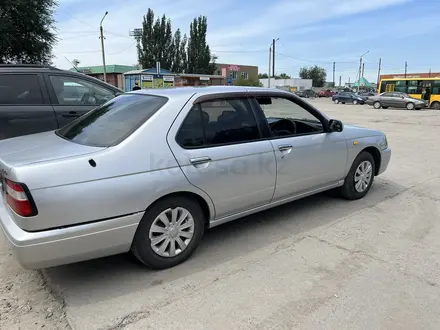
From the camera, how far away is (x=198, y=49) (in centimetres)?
5853

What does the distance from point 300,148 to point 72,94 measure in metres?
3.45

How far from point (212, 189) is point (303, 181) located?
1320 millimetres

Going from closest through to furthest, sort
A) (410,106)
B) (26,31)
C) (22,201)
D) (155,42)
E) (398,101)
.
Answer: (22,201) → (26,31) → (410,106) → (398,101) → (155,42)

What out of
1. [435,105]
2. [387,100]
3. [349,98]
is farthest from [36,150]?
[349,98]

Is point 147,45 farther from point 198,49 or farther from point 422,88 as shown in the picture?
point 422,88

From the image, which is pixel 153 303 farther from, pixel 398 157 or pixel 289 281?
pixel 398 157

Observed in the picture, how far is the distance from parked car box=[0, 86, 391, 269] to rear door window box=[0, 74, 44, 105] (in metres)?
1.72

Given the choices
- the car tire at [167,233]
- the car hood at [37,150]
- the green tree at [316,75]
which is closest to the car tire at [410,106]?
the car tire at [167,233]

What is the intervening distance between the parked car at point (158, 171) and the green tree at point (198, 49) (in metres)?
56.7

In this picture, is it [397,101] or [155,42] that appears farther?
[155,42]

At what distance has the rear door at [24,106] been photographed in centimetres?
477

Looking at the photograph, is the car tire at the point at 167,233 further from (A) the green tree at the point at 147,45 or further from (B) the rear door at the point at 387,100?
(A) the green tree at the point at 147,45

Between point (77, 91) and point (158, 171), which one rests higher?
point (77, 91)

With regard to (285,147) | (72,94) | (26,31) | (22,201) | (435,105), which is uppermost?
(26,31)
